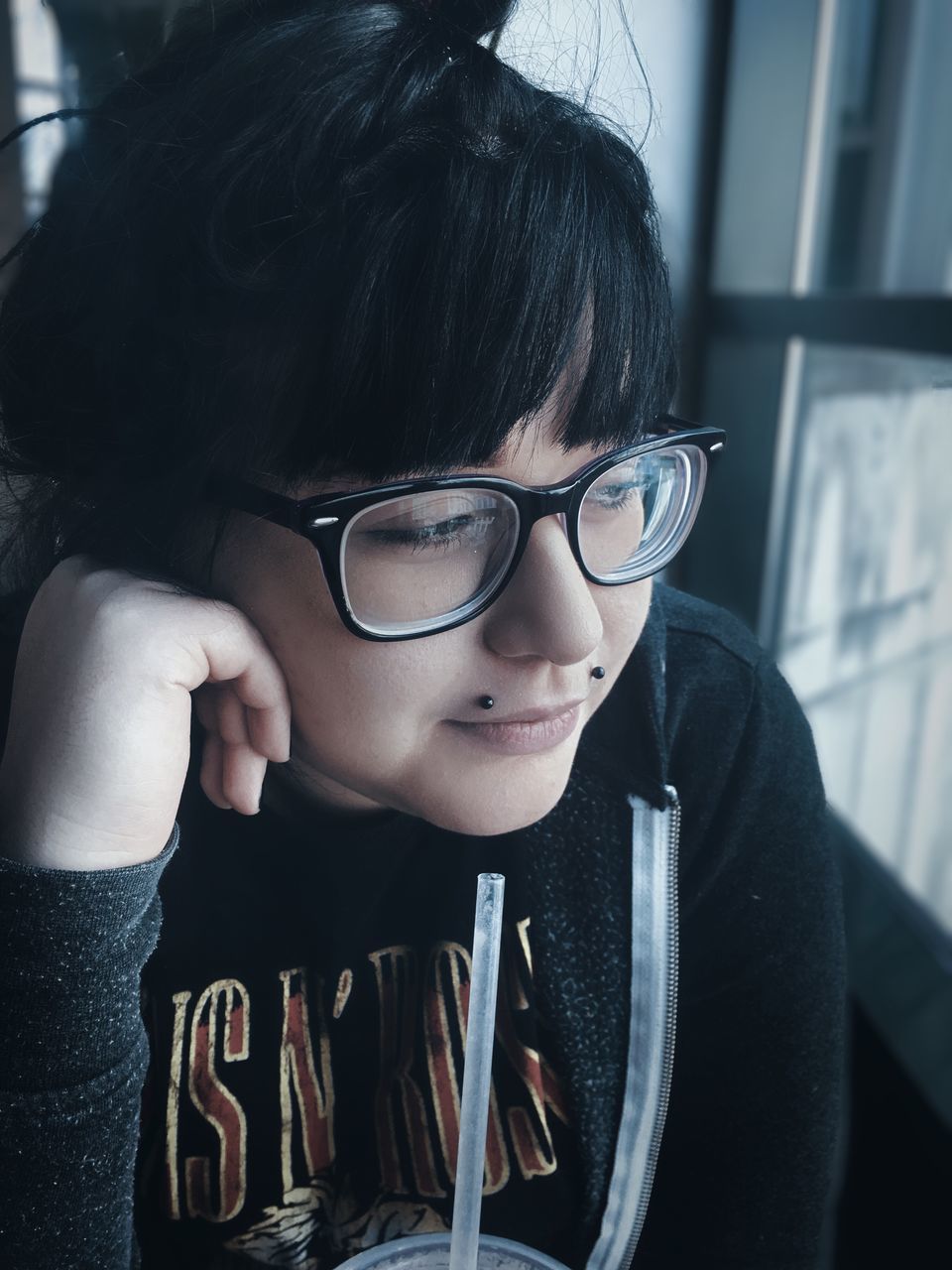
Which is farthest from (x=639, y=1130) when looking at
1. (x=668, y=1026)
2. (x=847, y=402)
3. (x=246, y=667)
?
(x=847, y=402)

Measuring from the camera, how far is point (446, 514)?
0.65 metres

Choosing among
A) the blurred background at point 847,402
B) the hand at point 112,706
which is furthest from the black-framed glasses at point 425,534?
the blurred background at point 847,402

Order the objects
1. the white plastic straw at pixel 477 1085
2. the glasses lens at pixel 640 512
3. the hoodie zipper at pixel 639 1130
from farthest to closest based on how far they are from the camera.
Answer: the hoodie zipper at pixel 639 1130
the glasses lens at pixel 640 512
the white plastic straw at pixel 477 1085

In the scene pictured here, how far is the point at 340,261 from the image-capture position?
0.61m

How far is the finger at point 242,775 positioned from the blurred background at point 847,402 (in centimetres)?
61

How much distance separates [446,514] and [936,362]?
907 millimetres

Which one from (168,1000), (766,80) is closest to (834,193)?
(766,80)

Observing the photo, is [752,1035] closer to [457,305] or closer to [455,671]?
[455,671]

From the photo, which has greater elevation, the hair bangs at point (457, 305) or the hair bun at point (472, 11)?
the hair bun at point (472, 11)

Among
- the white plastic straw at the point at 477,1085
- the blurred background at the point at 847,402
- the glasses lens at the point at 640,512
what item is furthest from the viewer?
the blurred background at the point at 847,402

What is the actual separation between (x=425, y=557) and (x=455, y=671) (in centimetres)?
8

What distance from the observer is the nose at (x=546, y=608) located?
667 millimetres

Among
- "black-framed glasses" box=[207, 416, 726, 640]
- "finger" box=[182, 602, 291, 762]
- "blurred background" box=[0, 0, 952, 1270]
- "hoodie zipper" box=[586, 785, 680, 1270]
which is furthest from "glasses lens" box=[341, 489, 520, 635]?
"blurred background" box=[0, 0, 952, 1270]

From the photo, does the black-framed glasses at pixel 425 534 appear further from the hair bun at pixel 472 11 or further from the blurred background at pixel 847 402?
the blurred background at pixel 847 402
